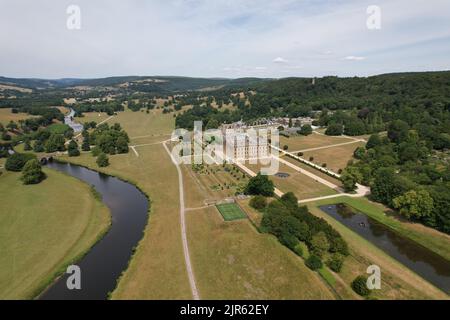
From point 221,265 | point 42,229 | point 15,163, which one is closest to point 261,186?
point 221,265

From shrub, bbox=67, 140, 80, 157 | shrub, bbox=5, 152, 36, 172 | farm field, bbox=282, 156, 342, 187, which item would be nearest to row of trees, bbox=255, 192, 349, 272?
farm field, bbox=282, 156, 342, 187

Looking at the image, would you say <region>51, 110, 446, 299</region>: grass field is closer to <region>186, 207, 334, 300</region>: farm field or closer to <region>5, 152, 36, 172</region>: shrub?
<region>186, 207, 334, 300</region>: farm field

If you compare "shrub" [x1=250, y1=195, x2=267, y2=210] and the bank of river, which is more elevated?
"shrub" [x1=250, y1=195, x2=267, y2=210]

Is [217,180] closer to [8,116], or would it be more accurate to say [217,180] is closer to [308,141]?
[308,141]

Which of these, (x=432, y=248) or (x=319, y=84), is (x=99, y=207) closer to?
(x=432, y=248)

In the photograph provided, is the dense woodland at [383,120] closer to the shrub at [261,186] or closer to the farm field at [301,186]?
the farm field at [301,186]
